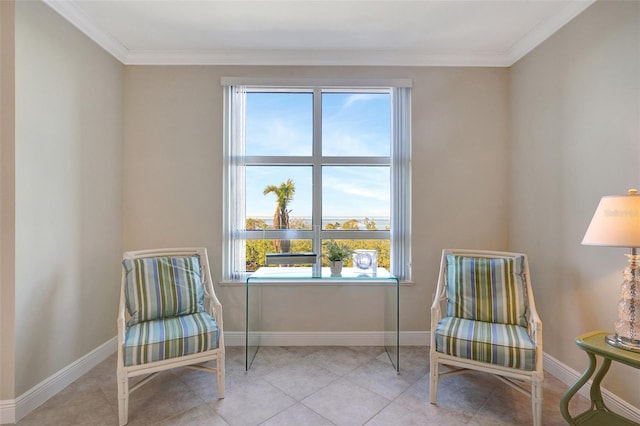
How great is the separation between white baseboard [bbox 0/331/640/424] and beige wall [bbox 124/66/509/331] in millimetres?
78

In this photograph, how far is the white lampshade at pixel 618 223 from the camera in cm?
139

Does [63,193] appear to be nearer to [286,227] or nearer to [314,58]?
[286,227]

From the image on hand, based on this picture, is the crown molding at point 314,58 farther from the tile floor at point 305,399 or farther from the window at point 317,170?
the tile floor at point 305,399

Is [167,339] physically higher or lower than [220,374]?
higher

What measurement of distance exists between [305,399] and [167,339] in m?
0.97

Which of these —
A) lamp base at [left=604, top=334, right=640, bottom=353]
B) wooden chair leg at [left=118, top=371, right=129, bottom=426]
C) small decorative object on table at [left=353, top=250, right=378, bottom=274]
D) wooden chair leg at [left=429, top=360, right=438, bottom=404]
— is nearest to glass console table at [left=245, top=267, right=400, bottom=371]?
small decorative object on table at [left=353, top=250, right=378, bottom=274]

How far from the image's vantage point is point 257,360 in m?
2.44

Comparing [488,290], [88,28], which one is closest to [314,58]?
[88,28]

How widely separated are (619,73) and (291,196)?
2416 mm

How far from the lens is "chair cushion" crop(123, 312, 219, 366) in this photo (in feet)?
5.65

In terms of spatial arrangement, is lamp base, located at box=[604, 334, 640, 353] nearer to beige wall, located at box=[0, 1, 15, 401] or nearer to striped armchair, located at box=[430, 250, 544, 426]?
striped armchair, located at box=[430, 250, 544, 426]

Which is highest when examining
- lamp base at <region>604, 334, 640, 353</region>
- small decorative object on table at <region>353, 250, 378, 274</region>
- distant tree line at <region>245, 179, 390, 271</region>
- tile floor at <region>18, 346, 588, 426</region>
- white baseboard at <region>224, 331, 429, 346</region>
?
distant tree line at <region>245, 179, 390, 271</region>

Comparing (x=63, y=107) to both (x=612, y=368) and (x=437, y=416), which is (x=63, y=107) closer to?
(x=437, y=416)

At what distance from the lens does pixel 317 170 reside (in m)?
2.80
